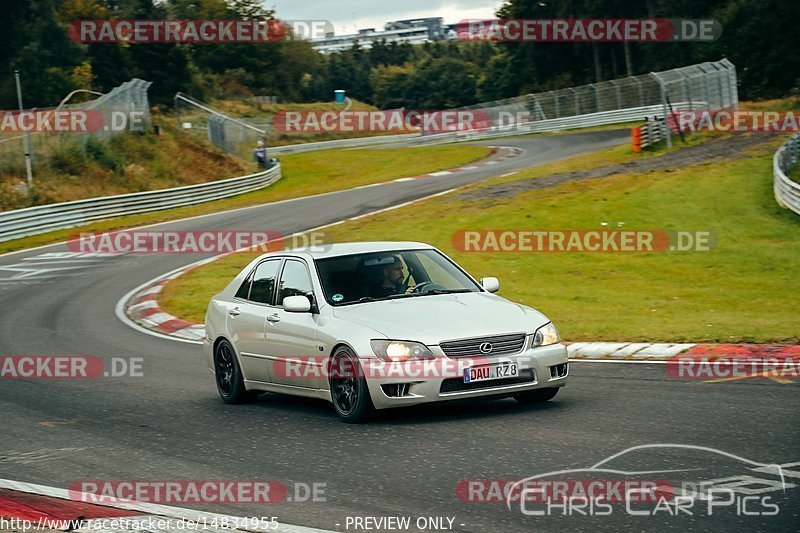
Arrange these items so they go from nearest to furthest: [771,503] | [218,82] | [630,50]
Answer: [771,503], [630,50], [218,82]

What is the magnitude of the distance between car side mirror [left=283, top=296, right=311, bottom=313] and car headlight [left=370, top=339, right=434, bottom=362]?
98 centimetres

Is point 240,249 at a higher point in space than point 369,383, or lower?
lower

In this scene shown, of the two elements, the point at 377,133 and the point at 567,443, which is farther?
the point at 377,133

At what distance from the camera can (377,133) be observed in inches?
3342

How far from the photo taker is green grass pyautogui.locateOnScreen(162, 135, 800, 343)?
1482cm

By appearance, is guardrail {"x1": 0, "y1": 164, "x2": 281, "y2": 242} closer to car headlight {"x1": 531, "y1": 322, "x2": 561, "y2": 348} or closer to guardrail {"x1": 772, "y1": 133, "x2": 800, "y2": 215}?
guardrail {"x1": 772, "y1": 133, "x2": 800, "y2": 215}

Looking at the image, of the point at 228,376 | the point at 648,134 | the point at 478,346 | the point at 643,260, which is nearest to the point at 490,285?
the point at 478,346

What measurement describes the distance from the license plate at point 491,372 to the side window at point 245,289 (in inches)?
120

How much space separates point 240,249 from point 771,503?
22755 mm

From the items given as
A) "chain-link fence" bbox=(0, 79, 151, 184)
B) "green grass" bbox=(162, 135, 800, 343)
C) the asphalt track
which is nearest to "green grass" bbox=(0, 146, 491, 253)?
"chain-link fence" bbox=(0, 79, 151, 184)

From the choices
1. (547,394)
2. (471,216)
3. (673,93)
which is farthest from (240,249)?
(673,93)

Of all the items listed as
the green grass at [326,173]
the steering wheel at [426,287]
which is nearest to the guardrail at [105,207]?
the green grass at [326,173]

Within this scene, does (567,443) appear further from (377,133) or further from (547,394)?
(377,133)

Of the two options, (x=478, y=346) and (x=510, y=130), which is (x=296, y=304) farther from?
(x=510, y=130)
